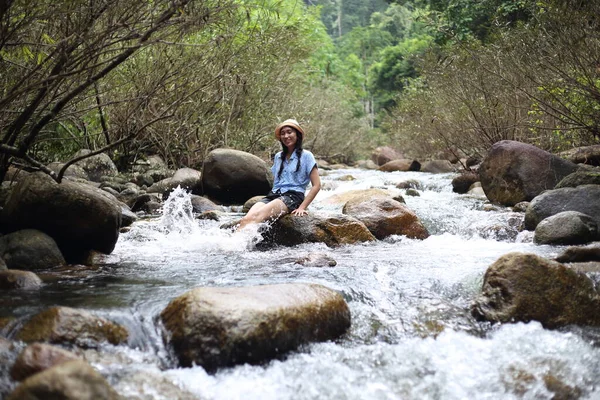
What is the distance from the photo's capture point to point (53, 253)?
5934mm

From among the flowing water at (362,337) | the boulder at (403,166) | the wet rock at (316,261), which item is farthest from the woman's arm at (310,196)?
the boulder at (403,166)

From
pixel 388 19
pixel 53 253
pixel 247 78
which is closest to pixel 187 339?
pixel 53 253

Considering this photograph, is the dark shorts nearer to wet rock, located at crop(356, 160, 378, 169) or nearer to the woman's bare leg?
the woman's bare leg

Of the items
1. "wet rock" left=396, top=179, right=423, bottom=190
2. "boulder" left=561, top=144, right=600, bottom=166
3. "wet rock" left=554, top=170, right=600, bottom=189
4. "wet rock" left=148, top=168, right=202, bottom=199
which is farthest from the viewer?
"wet rock" left=396, top=179, right=423, bottom=190

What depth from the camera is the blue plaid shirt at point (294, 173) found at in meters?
7.68

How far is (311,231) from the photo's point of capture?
746 centimetres

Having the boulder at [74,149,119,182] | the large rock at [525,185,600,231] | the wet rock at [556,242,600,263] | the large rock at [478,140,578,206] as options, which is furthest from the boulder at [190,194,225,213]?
the wet rock at [556,242,600,263]

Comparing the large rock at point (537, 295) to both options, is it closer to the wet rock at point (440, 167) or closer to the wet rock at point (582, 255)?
the wet rock at point (582, 255)

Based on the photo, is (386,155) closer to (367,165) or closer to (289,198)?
(367,165)

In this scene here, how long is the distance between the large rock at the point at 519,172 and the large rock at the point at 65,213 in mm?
7101

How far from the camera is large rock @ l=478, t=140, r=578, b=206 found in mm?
10328

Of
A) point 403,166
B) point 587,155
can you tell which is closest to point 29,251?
point 587,155

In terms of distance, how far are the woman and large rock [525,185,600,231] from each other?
3.10 meters

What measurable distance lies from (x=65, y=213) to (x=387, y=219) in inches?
167
